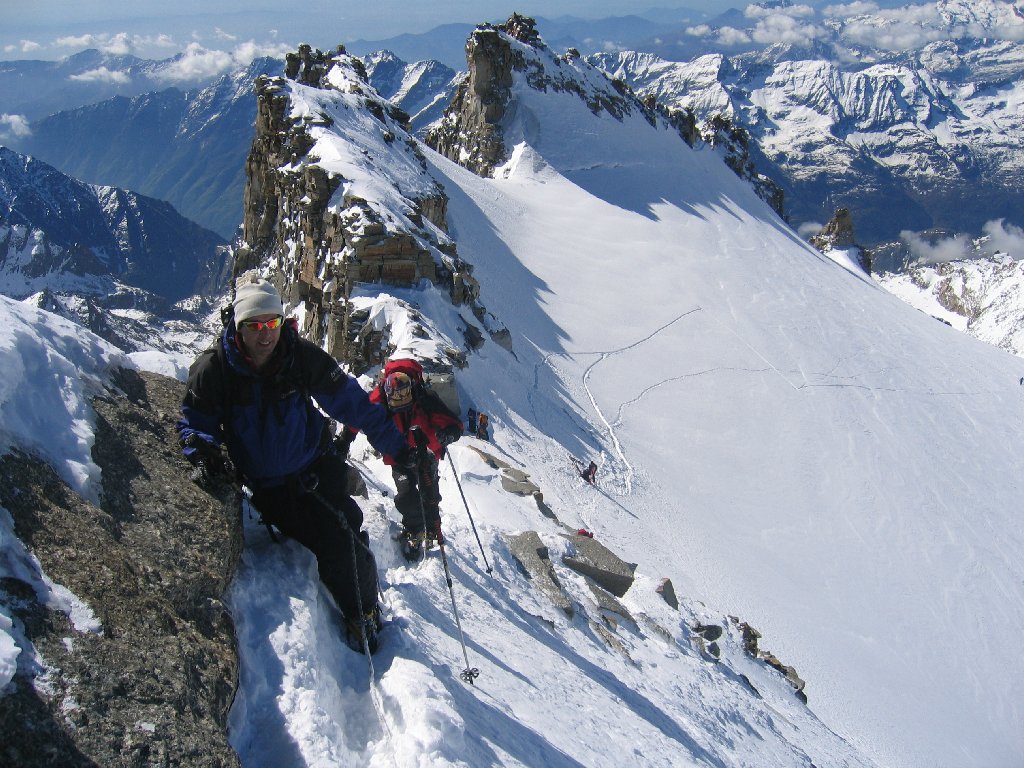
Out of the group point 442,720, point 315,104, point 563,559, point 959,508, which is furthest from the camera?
point 315,104

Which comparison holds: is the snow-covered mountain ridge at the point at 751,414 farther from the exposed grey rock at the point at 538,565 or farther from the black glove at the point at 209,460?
the black glove at the point at 209,460

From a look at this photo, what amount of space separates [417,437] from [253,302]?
3425 mm

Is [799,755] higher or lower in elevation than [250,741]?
lower

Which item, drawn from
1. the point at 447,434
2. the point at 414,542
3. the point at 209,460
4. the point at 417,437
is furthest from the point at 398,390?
the point at 209,460

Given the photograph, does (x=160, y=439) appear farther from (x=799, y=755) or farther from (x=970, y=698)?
(x=970, y=698)

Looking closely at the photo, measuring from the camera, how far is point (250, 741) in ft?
13.0

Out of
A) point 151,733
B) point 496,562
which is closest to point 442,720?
point 151,733

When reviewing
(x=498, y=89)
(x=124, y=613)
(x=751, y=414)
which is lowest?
(x=751, y=414)

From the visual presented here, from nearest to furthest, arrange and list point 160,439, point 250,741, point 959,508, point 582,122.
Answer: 1. point 250,741
2. point 160,439
3. point 959,508
4. point 582,122

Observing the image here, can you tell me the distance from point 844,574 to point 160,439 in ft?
68.8

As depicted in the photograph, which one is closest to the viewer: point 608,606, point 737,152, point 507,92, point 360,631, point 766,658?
point 360,631

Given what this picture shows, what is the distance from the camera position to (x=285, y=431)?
5.05m

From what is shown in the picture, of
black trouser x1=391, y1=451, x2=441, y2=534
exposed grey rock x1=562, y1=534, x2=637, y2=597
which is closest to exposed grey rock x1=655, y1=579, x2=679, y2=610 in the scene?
exposed grey rock x1=562, y1=534, x2=637, y2=597

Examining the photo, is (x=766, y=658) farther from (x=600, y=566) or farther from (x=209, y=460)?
(x=209, y=460)
